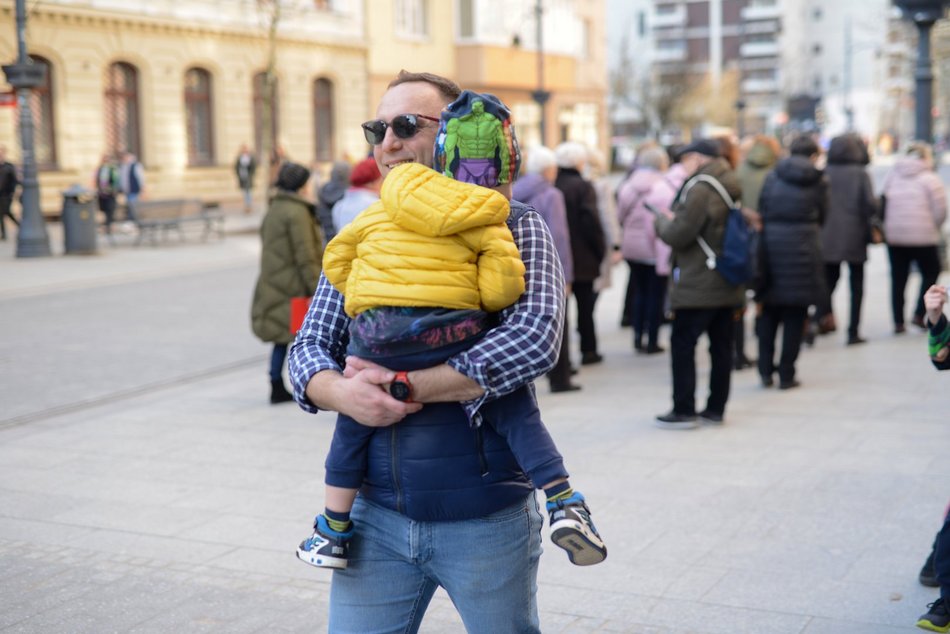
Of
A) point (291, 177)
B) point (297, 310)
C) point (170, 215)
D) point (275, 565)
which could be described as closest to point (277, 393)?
point (297, 310)

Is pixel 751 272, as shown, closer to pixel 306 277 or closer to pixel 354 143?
pixel 306 277

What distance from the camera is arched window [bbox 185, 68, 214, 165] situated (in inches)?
1339

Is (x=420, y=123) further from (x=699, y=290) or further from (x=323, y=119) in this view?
(x=323, y=119)

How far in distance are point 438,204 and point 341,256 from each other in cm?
32

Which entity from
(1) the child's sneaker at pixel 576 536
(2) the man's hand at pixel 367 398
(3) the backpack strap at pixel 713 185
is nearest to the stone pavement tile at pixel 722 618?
(1) the child's sneaker at pixel 576 536

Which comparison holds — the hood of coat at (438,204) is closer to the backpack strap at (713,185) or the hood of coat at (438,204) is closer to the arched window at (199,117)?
the backpack strap at (713,185)

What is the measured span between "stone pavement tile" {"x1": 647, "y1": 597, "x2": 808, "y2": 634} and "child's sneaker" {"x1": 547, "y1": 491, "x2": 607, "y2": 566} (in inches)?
77.4

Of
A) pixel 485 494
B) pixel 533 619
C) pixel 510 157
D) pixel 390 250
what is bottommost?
pixel 533 619

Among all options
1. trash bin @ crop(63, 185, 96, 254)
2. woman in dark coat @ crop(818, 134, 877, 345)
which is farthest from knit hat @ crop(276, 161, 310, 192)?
trash bin @ crop(63, 185, 96, 254)

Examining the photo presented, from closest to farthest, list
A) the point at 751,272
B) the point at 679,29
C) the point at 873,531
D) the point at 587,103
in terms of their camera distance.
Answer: the point at 873,531, the point at 751,272, the point at 587,103, the point at 679,29

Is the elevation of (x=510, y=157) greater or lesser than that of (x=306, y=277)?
greater

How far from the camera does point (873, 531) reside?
5652mm

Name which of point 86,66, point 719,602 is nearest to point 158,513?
point 719,602

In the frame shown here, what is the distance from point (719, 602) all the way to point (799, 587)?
373mm
